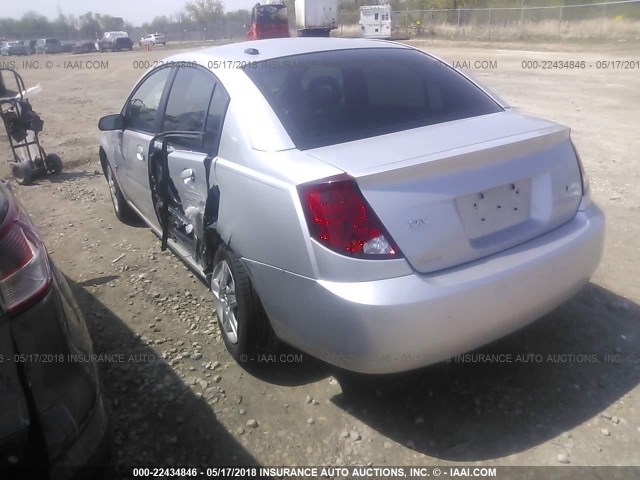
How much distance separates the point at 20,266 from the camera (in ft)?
5.90

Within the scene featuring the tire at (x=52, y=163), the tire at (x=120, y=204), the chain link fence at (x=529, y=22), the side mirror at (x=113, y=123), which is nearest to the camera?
the side mirror at (x=113, y=123)

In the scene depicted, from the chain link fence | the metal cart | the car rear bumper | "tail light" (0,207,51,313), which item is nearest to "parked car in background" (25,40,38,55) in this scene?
the chain link fence

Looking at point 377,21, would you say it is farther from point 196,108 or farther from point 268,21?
point 196,108

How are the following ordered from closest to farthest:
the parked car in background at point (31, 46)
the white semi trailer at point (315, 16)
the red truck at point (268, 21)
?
the red truck at point (268, 21) → the white semi trailer at point (315, 16) → the parked car in background at point (31, 46)

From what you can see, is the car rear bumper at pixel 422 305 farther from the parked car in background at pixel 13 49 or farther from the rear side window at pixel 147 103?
the parked car in background at pixel 13 49

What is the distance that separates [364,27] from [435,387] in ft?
118

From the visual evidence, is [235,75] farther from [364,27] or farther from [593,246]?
[364,27]

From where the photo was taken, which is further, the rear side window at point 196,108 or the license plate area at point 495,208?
the rear side window at point 196,108

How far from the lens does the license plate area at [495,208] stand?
2.38m

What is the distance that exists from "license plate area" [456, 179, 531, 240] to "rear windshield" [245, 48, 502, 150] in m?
0.65

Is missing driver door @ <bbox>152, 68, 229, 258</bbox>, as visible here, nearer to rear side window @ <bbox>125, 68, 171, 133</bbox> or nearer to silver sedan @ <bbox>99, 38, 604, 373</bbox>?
silver sedan @ <bbox>99, 38, 604, 373</bbox>

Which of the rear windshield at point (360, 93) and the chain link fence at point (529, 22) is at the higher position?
the chain link fence at point (529, 22)

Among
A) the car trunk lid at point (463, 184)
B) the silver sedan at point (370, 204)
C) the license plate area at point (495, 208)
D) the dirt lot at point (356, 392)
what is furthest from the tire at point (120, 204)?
the license plate area at point (495, 208)

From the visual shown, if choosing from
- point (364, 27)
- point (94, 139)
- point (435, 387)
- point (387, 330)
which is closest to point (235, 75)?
point (387, 330)
